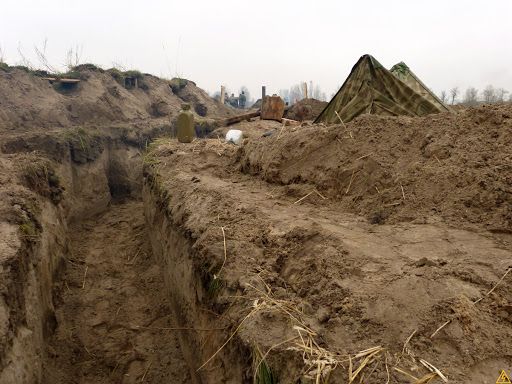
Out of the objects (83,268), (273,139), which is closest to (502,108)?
(273,139)

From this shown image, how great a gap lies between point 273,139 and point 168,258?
2.05 m

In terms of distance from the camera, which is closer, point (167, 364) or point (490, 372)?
point (490, 372)

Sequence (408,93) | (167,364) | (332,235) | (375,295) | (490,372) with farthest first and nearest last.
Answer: (408,93) < (167,364) < (332,235) < (375,295) < (490,372)

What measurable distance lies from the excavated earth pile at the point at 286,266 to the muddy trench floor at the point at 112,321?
0.9 inches

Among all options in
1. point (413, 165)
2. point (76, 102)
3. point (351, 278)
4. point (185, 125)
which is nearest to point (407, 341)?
point (351, 278)

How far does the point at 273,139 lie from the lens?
5.72 meters

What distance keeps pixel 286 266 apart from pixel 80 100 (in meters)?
12.5

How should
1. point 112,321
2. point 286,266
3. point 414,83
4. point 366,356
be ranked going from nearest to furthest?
1. point 366,356
2. point 286,266
3. point 112,321
4. point 414,83

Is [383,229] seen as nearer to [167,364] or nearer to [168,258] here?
[167,364]

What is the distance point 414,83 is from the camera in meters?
6.64

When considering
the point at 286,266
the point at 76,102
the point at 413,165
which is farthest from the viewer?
the point at 76,102

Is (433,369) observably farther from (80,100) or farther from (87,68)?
(87,68)

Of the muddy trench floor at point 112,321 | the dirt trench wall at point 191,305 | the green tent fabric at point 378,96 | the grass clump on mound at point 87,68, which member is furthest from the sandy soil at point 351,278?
the grass clump on mound at point 87,68

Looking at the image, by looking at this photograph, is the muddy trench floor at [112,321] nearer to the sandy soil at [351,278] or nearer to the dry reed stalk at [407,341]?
the sandy soil at [351,278]
